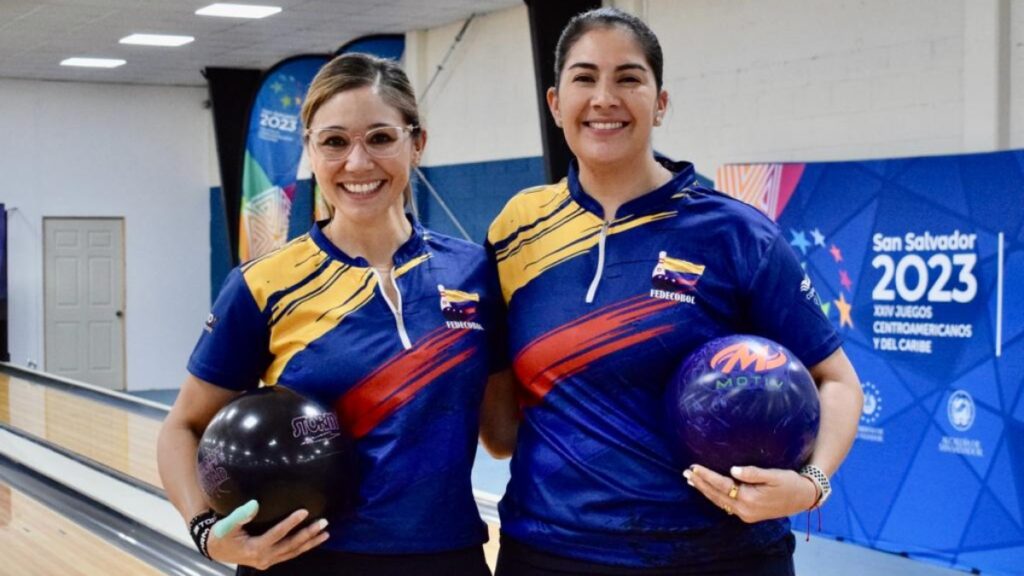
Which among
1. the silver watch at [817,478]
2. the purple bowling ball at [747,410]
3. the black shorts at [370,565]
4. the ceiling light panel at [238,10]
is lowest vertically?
the black shorts at [370,565]

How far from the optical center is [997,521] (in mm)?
5004

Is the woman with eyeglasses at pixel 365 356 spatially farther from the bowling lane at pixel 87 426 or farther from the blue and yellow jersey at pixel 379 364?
the bowling lane at pixel 87 426

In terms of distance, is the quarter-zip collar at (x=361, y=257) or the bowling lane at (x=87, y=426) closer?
the quarter-zip collar at (x=361, y=257)

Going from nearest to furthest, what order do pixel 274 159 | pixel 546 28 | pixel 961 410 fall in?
pixel 961 410 → pixel 546 28 → pixel 274 159

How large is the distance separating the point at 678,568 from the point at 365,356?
0.57 m

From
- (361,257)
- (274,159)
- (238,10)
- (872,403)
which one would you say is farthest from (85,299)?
(361,257)

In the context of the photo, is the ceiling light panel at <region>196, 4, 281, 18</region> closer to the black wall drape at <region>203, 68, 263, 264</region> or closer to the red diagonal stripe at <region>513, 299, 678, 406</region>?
the black wall drape at <region>203, 68, 263, 264</region>

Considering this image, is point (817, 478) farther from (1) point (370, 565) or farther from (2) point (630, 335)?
(1) point (370, 565)

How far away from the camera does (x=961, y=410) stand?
520 cm

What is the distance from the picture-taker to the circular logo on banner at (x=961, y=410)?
Result: 5.16 metres

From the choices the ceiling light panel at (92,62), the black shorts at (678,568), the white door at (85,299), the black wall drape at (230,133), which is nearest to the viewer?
the black shorts at (678,568)

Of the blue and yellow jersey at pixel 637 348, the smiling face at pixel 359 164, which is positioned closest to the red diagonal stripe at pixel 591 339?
the blue and yellow jersey at pixel 637 348

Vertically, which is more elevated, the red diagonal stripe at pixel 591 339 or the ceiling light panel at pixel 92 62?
the ceiling light panel at pixel 92 62

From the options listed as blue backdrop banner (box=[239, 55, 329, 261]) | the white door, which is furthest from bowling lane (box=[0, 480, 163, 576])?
the white door
